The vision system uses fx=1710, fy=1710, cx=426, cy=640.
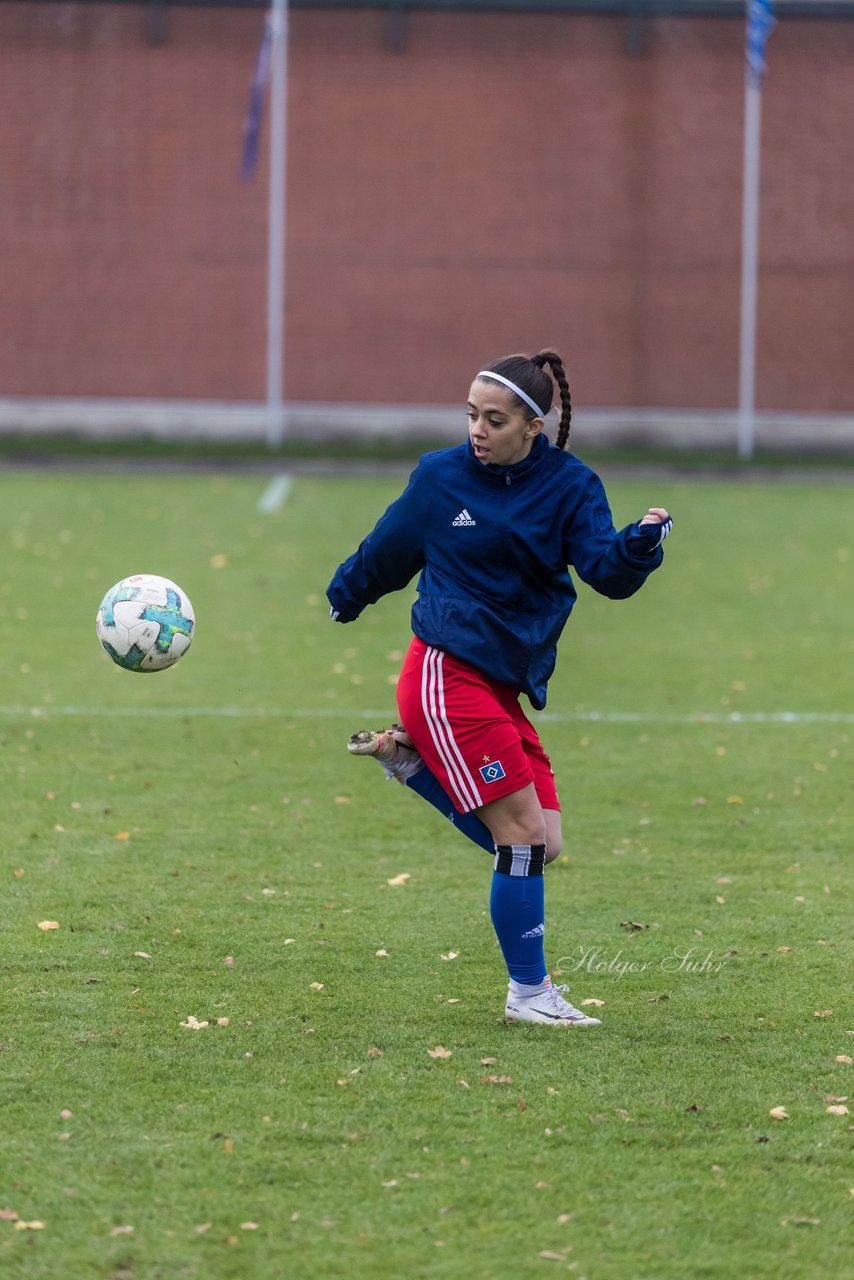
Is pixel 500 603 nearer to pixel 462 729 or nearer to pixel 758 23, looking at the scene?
pixel 462 729

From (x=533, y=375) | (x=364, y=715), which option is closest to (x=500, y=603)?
(x=533, y=375)

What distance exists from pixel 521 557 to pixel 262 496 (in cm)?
1712

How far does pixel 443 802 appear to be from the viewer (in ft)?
17.4

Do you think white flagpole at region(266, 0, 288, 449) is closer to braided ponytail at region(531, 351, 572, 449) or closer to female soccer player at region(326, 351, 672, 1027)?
braided ponytail at region(531, 351, 572, 449)

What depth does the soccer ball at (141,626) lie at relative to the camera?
19.1 feet

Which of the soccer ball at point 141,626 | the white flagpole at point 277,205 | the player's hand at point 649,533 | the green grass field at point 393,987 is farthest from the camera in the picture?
the white flagpole at point 277,205

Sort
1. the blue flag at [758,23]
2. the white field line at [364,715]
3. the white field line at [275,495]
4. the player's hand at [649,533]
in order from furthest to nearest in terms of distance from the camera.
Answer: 1. the blue flag at [758,23]
2. the white field line at [275,495]
3. the white field line at [364,715]
4. the player's hand at [649,533]

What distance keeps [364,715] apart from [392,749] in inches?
191

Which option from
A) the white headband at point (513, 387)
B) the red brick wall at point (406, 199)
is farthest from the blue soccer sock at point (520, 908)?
the red brick wall at point (406, 199)

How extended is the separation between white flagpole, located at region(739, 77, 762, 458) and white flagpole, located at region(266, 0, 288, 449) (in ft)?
25.0

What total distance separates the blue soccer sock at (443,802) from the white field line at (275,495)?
14.9 meters

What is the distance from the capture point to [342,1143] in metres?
4.21

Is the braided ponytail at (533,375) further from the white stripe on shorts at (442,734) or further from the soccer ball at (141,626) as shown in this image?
the soccer ball at (141,626)

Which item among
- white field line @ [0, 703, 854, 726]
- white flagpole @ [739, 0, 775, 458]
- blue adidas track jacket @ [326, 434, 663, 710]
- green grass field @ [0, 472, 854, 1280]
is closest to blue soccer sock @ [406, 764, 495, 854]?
blue adidas track jacket @ [326, 434, 663, 710]
